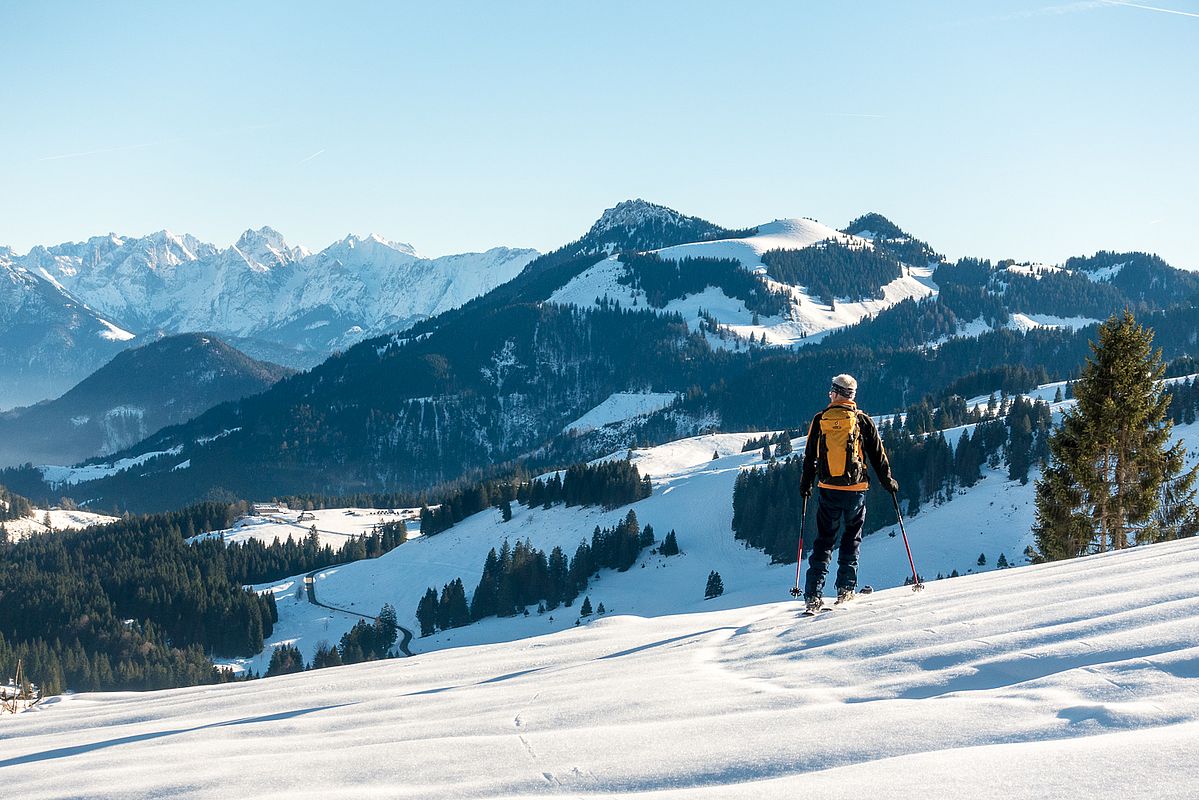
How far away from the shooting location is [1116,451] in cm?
3391

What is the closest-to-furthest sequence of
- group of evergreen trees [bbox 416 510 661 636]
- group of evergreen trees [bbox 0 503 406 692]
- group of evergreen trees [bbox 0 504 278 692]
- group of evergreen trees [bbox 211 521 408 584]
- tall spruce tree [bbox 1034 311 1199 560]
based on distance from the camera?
1. tall spruce tree [bbox 1034 311 1199 560]
2. group of evergreen trees [bbox 0 504 278 692]
3. group of evergreen trees [bbox 0 503 406 692]
4. group of evergreen trees [bbox 416 510 661 636]
5. group of evergreen trees [bbox 211 521 408 584]

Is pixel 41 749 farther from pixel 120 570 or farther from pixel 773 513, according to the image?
pixel 120 570

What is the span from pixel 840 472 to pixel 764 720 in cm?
738

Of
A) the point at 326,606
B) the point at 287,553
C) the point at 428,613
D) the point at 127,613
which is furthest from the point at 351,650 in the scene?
the point at 287,553

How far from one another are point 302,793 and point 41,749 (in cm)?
596

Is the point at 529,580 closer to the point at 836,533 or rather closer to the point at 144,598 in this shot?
the point at 144,598

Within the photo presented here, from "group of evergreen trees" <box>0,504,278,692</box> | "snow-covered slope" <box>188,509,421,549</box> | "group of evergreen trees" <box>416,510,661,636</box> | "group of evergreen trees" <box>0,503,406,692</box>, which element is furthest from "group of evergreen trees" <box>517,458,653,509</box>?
"group of evergreen trees" <box>0,504,278,692</box>

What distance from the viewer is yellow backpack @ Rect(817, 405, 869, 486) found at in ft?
47.3

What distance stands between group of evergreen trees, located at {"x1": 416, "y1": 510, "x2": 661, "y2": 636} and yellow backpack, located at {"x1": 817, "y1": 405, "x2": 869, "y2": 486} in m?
98.6

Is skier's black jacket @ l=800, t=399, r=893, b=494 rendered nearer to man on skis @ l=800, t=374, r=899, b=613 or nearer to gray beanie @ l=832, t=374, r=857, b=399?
man on skis @ l=800, t=374, r=899, b=613

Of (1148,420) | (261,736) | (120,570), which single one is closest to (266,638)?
(120,570)

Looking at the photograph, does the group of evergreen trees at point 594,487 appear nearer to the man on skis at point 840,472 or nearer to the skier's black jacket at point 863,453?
the man on skis at point 840,472

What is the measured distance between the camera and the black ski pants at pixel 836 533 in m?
14.7

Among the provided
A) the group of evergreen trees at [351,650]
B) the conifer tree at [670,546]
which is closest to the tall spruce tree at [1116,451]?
the group of evergreen trees at [351,650]
